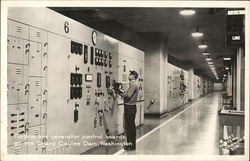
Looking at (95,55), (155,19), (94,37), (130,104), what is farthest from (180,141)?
(155,19)

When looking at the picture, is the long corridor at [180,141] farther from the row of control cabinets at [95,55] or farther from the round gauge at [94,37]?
the round gauge at [94,37]

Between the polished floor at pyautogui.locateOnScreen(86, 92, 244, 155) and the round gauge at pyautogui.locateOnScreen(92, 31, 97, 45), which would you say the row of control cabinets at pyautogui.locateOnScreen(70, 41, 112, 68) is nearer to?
the round gauge at pyautogui.locateOnScreen(92, 31, 97, 45)

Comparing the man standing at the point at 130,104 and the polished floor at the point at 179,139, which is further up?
the man standing at the point at 130,104

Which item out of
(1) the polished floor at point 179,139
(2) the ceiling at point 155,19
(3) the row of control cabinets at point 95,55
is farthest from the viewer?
(2) the ceiling at point 155,19

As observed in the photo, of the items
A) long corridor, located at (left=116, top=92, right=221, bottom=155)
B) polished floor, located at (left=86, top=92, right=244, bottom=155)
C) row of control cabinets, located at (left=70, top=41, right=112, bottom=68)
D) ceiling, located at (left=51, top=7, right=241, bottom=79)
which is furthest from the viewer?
ceiling, located at (left=51, top=7, right=241, bottom=79)

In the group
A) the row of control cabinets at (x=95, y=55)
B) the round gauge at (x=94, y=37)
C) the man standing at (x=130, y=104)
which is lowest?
the man standing at (x=130, y=104)

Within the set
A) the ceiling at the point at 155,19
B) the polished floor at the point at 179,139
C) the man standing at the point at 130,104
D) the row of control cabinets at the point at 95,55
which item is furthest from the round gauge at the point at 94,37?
the polished floor at the point at 179,139

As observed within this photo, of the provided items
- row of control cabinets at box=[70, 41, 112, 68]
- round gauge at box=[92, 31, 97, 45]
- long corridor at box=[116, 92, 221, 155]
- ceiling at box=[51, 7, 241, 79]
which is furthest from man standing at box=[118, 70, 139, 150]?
ceiling at box=[51, 7, 241, 79]

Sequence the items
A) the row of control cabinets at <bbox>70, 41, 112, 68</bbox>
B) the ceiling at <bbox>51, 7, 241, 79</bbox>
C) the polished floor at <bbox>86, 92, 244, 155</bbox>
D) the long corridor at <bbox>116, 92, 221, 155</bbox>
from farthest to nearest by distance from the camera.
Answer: the ceiling at <bbox>51, 7, 241, 79</bbox> < the long corridor at <bbox>116, 92, 221, 155</bbox> < the polished floor at <bbox>86, 92, 244, 155</bbox> < the row of control cabinets at <bbox>70, 41, 112, 68</bbox>

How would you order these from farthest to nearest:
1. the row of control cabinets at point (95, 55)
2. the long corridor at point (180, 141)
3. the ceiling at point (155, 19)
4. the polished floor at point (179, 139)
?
1. the ceiling at point (155, 19)
2. the long corridor at point (180, 141)
3. the polished floor at point (179, 139)
4. the row of control cabinets at point (95, 55)

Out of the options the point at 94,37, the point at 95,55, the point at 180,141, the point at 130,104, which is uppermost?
the point at 94,37

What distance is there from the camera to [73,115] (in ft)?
16.6

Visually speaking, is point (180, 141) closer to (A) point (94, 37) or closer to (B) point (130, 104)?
(B) point (130, 104)

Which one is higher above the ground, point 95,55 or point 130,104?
point 95,55
